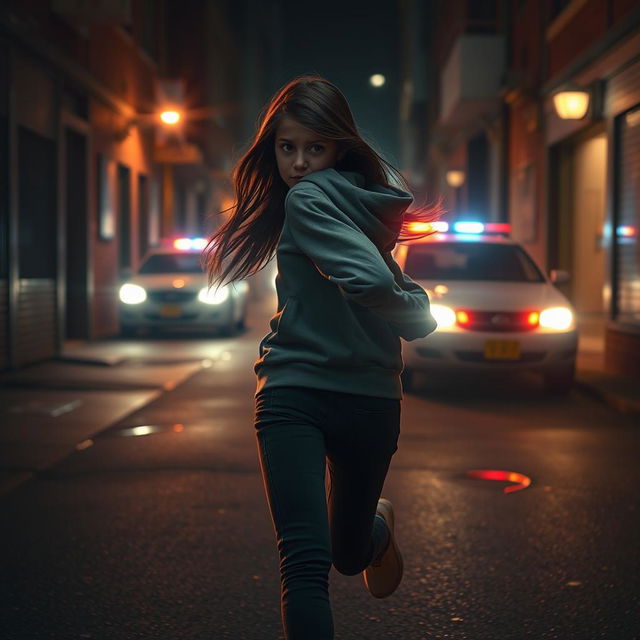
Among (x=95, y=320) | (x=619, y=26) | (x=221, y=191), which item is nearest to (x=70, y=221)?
(x=95, y=320)

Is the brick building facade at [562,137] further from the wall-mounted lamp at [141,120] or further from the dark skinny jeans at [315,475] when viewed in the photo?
the dark skinny jeans at [315,475]

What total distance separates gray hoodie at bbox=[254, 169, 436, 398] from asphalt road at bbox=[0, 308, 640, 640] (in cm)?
133

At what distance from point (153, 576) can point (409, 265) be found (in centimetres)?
789

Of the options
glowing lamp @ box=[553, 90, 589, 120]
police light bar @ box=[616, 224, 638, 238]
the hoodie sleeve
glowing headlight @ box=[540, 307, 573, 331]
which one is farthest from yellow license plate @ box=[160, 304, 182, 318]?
the hoodie sleeve

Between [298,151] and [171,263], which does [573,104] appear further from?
[298,151]

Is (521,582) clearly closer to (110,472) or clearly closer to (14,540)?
(14,540)

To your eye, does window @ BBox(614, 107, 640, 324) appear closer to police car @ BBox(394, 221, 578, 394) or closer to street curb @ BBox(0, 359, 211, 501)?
police car @ BBox(394, 221, 578, 394)

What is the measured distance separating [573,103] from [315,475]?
1220cm

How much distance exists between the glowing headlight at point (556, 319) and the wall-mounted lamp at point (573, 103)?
13.9 feet

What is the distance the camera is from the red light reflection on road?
6379 mm

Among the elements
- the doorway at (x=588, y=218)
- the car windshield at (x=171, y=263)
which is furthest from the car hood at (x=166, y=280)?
the doorway at (x=588, y=218)

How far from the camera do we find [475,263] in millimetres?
12039

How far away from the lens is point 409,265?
1198cm

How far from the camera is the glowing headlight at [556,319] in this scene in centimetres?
1063
